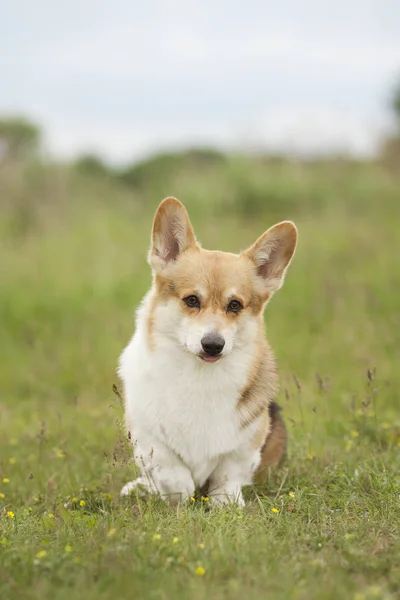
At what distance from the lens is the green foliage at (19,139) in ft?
42.5

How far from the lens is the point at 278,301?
8.06 metres

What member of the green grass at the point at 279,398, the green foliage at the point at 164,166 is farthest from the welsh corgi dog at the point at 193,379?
the green foliage at the point at 164,166

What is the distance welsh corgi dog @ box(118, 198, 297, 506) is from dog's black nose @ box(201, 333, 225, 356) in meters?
0.07

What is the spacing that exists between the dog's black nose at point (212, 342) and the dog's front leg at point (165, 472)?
1.87 feet

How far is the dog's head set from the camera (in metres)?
3.34

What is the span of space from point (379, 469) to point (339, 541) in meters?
1.08

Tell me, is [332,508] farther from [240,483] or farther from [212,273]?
[212,273]

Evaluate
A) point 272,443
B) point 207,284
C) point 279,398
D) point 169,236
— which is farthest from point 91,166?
point 207,284

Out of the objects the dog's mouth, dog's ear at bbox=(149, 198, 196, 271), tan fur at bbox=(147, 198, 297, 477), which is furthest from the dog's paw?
dog's ear at bbox=(149, 198, 196, 271)

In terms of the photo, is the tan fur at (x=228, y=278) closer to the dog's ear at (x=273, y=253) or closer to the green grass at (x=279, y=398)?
the dog's ear at (x=273, y=253)

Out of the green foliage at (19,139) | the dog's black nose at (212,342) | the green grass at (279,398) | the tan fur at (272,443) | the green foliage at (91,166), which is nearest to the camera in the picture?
the green grass at (279,398)

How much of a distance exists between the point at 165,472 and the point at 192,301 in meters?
0.85

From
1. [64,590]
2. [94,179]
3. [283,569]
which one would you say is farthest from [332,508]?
[94,179]

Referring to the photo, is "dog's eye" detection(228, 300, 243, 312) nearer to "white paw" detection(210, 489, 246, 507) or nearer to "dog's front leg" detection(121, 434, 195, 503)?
"dog's front leg" detection(121, 434, 195, 503)
